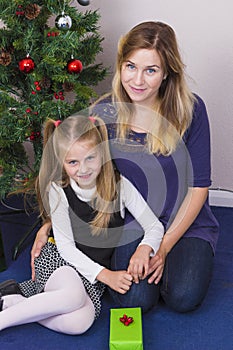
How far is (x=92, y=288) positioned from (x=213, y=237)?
16.4 inches

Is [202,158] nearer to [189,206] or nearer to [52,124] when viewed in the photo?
[189,206]

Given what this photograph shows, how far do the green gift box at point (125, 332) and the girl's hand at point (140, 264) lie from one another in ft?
0.35

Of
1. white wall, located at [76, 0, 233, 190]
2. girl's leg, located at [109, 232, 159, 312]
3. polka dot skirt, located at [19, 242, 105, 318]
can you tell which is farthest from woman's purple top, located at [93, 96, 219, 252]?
white wall, located at [76, 0, 233, 190]

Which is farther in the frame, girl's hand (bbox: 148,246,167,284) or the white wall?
the white wall

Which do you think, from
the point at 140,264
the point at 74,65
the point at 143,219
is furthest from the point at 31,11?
the point at 140,264

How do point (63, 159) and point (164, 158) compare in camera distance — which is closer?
point (63, 159)

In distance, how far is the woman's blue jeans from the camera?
4.89 ft

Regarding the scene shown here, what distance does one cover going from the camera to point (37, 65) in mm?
1713

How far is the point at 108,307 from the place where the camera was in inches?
61.3

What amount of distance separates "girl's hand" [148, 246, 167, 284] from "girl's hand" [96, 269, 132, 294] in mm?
66

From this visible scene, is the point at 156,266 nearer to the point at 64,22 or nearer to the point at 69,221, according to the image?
the point at 69,221

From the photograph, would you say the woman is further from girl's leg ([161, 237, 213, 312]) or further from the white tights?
the white tights

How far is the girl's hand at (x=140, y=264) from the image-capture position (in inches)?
57.7

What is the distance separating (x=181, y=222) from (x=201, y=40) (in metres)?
0.83
